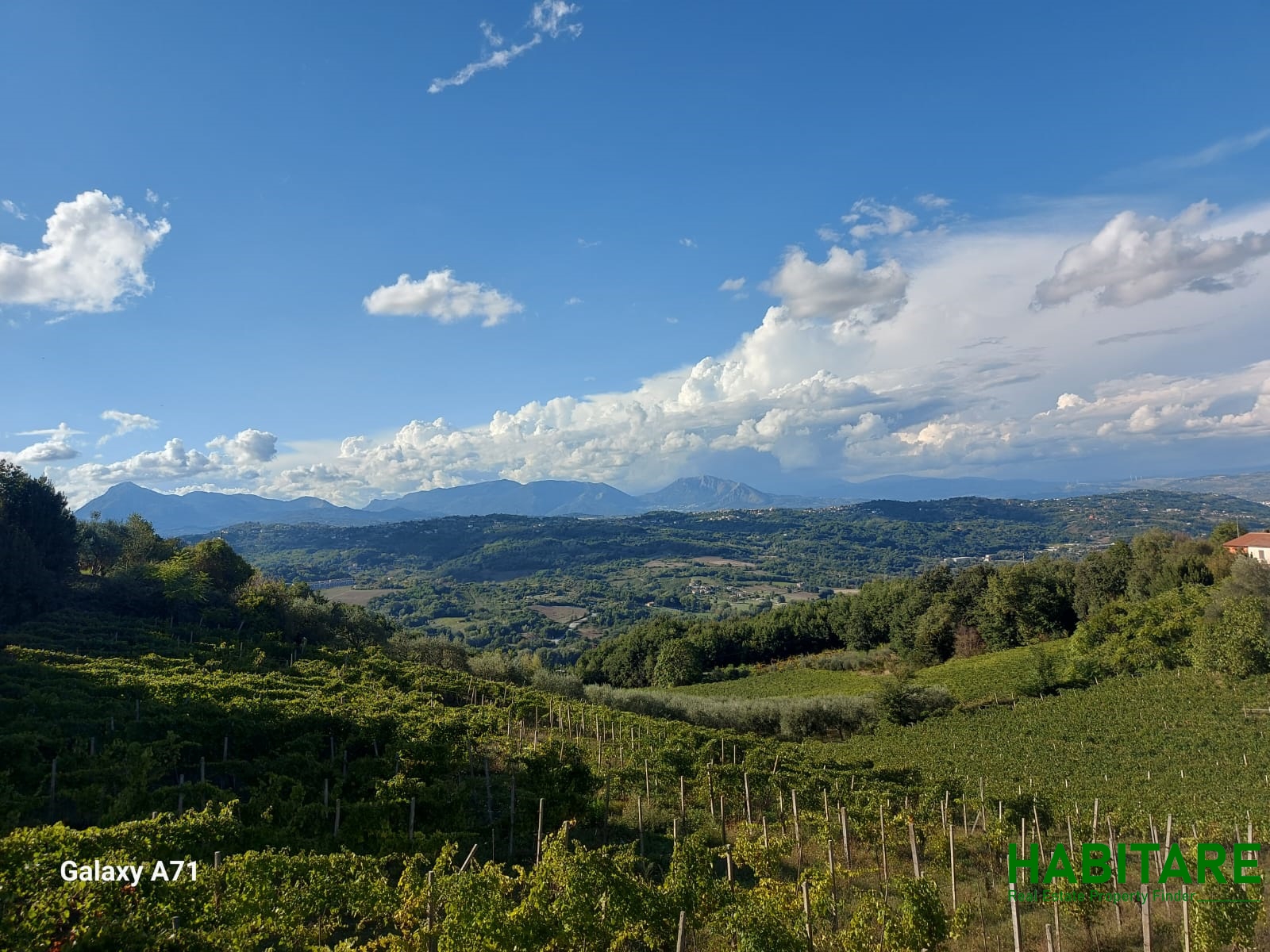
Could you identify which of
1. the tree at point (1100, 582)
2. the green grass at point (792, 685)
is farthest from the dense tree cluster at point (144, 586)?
the tree at point (1100, 582)

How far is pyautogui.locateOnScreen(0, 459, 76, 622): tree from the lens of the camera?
39.9m

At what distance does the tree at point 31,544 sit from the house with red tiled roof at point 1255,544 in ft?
373

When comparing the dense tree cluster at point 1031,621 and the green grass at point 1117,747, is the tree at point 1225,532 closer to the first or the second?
the dense tree cluster at point 1031,621

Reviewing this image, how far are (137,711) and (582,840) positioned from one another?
56.9ft

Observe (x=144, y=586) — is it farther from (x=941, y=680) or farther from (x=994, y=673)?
(x=994, y=673)

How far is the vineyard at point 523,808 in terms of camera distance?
992 centimetres

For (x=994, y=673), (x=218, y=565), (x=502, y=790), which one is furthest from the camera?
(x=218, y=565)

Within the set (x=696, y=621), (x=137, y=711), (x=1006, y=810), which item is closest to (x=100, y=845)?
(x=137, y=711)

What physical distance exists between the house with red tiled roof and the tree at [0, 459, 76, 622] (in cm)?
11363

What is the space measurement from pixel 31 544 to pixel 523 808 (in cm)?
4539

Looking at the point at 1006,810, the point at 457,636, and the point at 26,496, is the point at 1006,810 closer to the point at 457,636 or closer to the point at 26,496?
the point at 26,496

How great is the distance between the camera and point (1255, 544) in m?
76.0

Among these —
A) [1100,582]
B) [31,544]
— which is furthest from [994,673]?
[31,544]

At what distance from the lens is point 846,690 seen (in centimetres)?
5694
